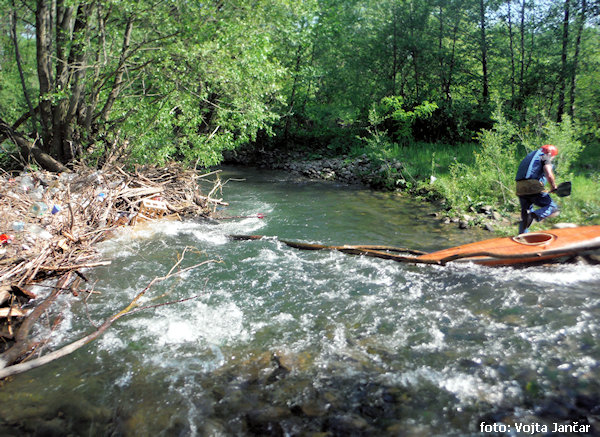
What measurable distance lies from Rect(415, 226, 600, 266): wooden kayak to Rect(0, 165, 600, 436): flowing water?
0.57 ft

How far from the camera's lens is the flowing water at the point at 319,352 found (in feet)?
9.99

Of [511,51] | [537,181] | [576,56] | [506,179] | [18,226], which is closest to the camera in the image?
[18,226]

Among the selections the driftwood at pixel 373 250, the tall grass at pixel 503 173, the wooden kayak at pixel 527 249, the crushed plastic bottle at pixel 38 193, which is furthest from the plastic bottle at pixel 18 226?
the tall grass at pixel 503 173

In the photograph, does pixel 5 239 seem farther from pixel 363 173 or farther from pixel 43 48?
pixel 363 173

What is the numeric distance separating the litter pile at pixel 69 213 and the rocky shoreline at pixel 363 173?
6208mm

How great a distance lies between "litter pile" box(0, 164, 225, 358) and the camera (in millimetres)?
4828

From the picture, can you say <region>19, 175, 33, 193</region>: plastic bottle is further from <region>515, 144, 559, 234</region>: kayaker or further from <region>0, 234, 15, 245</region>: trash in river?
<region>515, 144, 559, 234</region>: kayaker

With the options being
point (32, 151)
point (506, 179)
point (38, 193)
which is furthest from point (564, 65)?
point (32, 151)

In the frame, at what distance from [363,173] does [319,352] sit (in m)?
12.5

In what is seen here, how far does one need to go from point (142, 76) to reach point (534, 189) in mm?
9131

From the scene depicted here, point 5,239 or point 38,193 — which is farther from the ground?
point 38,193

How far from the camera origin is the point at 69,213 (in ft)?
20.0

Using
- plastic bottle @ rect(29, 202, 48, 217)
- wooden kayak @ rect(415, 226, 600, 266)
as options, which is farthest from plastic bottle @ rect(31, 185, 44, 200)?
wooden kayak @ rect(415, 226, 600, 266)

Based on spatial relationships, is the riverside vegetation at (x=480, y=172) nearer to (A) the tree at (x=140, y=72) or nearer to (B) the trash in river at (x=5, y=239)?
(A) the tree at (x=140, y=72)
